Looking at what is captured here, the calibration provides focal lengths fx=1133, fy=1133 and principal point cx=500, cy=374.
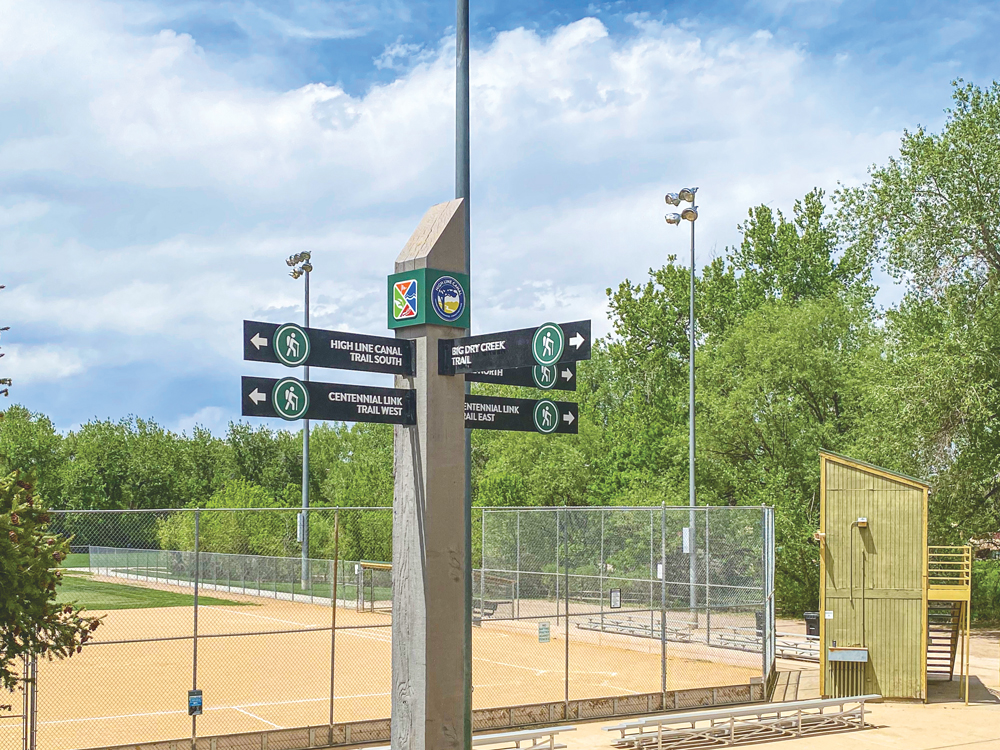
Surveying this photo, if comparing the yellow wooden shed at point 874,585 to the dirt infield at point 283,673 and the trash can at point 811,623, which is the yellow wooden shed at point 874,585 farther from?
the trash can at point 811,623

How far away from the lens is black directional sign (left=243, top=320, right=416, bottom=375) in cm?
811

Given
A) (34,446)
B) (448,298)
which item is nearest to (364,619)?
(448,298)

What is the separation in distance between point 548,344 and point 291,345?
1.96 meters

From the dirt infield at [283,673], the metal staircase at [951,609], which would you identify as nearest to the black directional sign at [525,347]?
the dirt infield at [283,673]

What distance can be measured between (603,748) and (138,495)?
2217 inches

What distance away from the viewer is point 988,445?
3203cm

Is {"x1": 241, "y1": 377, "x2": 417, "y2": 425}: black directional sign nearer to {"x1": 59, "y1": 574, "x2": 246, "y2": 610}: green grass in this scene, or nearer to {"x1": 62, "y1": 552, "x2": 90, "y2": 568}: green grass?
{"x1": 59, "y1": 574, "x2": 246, "y2": 610}: green grass

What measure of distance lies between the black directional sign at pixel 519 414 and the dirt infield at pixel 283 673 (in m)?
7.28

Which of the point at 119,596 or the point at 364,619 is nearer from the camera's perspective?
the point at 364,619

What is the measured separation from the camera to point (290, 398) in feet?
26.8

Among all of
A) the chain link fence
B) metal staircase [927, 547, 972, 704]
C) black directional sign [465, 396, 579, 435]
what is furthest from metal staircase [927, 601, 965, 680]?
black directional sign [465, 396, 579, 435]

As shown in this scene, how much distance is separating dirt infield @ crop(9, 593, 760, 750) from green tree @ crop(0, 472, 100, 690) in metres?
4.86

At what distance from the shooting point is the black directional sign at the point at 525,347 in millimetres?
8664

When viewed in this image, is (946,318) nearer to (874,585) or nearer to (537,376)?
(874,585)
